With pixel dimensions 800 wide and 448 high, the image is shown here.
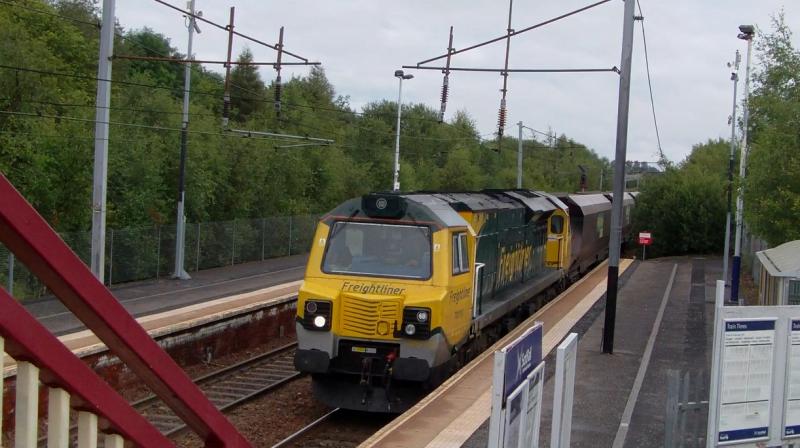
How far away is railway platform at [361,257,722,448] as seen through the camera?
1066 cm

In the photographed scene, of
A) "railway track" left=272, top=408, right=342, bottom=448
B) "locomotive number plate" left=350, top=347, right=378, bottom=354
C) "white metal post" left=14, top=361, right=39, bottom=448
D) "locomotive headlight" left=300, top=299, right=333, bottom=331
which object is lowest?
"railway track" left=272, top=408, right=342, bottom=448

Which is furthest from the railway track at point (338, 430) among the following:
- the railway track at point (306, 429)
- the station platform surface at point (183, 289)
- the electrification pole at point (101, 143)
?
the station platform surface at point (183, 289)

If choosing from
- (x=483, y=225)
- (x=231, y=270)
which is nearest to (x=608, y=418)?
(x=483, y=225)

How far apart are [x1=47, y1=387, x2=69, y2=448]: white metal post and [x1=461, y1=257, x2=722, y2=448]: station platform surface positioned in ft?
25.3

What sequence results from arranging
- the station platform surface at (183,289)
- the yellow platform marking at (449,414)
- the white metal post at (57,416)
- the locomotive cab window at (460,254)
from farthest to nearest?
1. the station platform surface at (183,289)
2. the locomotive cab window at (460,254)
3. the yellow platform marking at (449,414)
4. the white metal post at (57,416)

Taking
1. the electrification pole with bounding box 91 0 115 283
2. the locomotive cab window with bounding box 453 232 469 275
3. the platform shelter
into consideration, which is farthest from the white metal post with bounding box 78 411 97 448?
the electrification pole with bounding box 91 0 115 283

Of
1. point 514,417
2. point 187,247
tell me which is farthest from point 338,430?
point 187,247

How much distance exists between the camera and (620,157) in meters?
16.5

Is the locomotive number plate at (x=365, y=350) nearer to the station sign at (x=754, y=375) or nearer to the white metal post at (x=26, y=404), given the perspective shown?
the station sign at (x=754, y=375)

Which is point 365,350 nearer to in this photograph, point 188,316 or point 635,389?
point 635,389

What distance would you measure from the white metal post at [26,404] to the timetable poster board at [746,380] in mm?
6534

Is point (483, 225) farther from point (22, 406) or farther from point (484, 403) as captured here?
point (22, 406)

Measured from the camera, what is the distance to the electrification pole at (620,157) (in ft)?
52.6

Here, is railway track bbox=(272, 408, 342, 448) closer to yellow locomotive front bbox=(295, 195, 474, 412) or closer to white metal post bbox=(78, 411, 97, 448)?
yellow locomotive front bbox=(295, 195, 474, 412)
